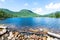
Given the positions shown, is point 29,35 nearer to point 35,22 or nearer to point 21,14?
point 35,22

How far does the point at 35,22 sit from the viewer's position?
2395 millimetres

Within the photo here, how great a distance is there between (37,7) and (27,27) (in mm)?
448

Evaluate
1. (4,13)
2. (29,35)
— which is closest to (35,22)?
(29,35)

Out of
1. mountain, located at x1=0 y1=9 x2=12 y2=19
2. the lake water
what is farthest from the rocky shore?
mountain, located at x1=0 y1=9 x2=12 y2=19

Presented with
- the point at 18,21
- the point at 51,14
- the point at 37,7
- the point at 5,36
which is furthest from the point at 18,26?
the point at 51,14

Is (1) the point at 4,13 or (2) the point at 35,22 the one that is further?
(1) the point at 4,13

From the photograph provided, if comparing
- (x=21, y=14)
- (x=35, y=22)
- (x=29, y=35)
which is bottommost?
(x=29, y=35)

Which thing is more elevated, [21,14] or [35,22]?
[21,14]

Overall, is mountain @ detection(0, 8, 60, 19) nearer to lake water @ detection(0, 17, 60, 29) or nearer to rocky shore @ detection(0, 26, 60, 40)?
lake water @ detection(0, 17, 60, 29)

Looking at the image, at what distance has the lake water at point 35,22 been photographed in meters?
2.30

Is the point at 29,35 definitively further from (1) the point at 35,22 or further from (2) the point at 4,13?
(2) the point at 4,13

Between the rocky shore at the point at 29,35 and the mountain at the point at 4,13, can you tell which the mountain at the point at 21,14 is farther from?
Result: the rocky shore at the point at 29,35

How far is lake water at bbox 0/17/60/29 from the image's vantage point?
2304 mm

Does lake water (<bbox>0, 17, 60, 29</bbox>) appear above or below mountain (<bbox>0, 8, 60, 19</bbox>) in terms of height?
below
